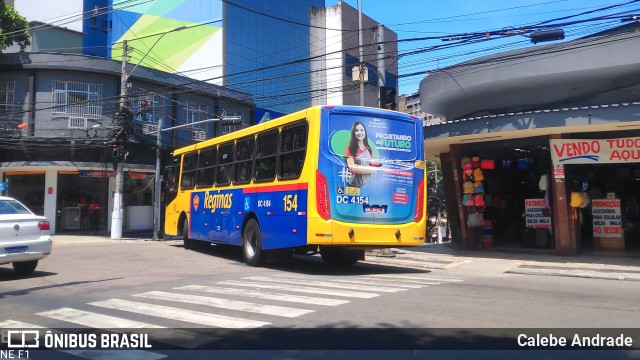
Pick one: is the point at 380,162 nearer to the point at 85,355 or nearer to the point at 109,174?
the point at 85,355

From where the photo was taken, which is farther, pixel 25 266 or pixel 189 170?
pixel 189 170

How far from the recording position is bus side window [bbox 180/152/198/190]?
17250 mm

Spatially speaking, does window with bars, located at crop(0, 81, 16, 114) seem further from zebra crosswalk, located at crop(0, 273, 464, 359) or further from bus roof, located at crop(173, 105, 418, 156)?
zebra crosswalk, located at crop(0, 273, 464, 359)

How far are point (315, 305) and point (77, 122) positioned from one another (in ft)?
78.7

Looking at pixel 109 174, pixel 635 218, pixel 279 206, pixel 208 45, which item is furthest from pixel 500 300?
pixel 208 45

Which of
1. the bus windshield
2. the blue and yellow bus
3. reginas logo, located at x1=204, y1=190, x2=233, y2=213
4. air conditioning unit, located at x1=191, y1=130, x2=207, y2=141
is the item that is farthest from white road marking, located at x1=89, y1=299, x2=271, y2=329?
air conditioning unit, located at x1=191, y1=130, x2=207, y2=141

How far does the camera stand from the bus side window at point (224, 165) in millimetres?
14695

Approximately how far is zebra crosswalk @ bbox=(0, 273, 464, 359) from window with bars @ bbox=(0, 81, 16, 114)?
23344 mm

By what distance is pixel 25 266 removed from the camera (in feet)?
37.6

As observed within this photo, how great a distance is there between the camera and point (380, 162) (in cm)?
1162

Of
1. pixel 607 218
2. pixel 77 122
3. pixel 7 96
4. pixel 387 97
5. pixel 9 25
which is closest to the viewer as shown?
pixel 607 218

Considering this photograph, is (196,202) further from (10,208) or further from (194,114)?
(194,114)

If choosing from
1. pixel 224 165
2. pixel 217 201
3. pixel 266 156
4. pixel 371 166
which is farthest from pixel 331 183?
pixel 217 201

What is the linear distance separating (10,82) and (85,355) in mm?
27716
